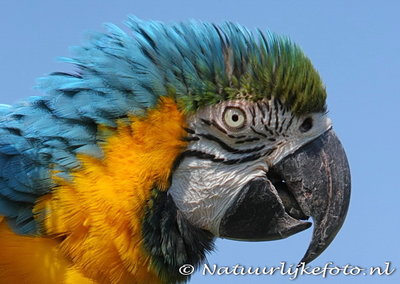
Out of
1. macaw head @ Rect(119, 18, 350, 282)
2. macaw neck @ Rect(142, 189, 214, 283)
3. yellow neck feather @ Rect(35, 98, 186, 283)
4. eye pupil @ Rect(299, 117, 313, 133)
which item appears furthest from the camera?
eye pupil @ Rect(299, 117, 313, 133)

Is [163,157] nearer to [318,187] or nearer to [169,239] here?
[169,239]

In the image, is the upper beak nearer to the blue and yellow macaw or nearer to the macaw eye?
the blue and yellow macaw

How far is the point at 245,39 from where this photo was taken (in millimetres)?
3559

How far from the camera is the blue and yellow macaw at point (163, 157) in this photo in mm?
3111

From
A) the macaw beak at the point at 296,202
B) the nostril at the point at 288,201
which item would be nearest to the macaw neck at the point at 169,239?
the macaw beak at the point at 296,202

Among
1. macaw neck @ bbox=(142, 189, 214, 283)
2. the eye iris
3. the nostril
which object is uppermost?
the eye iris

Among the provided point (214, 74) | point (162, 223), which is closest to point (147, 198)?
point (162, 223)

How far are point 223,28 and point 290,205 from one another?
929mm

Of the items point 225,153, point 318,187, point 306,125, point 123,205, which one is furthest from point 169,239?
point 306,125

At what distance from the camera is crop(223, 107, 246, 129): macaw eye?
3432 mm

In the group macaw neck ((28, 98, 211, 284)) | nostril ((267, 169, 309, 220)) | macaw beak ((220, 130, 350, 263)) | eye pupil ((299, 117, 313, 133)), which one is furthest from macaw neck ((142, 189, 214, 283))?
eye pupil ((299, 117, 313, 133))

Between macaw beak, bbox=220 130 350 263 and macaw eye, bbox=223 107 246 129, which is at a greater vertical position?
macaw eye, bbox=223 107 246 129

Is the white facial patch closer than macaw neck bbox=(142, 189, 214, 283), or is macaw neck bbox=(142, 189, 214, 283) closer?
macaw neck bbox=(142, 189, 214, 283)

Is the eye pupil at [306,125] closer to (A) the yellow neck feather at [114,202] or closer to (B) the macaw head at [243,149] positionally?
(B) the macaw head at [243,149]
